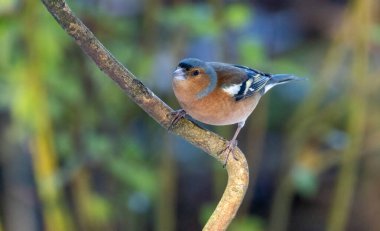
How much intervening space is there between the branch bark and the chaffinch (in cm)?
62

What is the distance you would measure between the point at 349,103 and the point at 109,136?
45.9 inches

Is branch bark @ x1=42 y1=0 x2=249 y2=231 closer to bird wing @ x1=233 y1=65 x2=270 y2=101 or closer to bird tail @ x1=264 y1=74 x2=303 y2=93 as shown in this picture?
bird wing @ x1=233 y1=65 x2=270 y2=101

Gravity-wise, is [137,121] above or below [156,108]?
below

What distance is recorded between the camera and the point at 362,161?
4.46m

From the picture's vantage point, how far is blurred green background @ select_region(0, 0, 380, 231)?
10.1 ft

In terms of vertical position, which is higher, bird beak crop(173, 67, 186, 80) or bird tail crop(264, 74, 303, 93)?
bird beak crop(173, 67, 186, 80)

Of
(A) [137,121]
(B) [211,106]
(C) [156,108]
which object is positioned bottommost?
(A) [137,121]

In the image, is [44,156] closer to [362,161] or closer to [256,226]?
[256,226]

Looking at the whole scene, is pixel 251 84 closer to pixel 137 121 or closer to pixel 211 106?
pixel 211 106

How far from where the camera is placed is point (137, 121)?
13.4ft

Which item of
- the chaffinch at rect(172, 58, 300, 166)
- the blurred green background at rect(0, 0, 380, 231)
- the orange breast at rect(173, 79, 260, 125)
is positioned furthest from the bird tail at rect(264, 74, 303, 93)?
the blurred green background at rect(0, 0, 380, 231)

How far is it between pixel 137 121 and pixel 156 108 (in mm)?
2773

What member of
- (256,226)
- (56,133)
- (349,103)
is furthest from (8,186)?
(349,103)

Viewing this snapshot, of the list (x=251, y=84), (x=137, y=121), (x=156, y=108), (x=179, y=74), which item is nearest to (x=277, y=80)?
(x=251, y=84)
